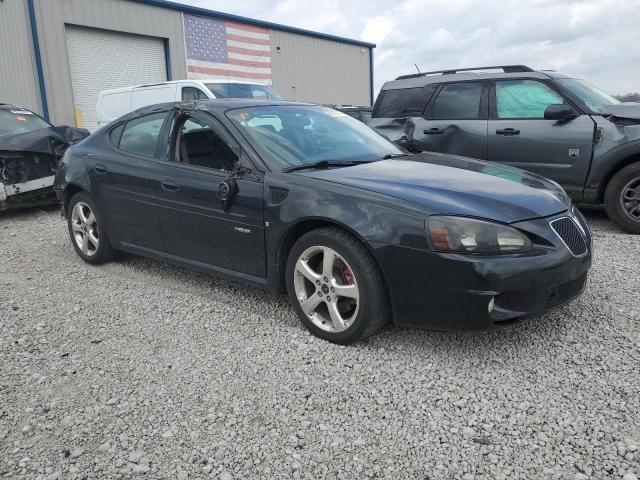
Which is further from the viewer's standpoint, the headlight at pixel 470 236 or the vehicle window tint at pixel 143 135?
the vehicle window tint at pixel 143 135

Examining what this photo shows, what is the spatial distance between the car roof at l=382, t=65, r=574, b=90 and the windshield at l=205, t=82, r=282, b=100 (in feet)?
9.89

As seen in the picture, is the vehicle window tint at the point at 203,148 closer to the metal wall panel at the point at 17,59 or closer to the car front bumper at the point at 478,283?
the car front bumper at the point at 478,283

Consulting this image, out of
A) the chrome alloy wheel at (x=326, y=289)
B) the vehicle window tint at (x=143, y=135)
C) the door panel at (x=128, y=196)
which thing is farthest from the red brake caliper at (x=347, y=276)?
the vehicle window tint at (x=143, y=135)

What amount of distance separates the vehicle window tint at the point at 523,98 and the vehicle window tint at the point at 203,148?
3.98m

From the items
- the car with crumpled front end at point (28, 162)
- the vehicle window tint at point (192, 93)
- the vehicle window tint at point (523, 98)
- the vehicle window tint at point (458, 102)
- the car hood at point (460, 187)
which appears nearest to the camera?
the car hood at point (460, 187)

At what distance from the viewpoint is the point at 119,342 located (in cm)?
348

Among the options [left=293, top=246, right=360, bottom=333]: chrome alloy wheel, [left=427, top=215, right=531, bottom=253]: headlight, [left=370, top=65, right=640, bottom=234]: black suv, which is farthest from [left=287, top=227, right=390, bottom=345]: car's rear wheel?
[left=370, top=65, right=640, bottom=234]: black suv

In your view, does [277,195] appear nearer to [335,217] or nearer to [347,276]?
[335,217]

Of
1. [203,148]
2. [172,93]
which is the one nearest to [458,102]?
[203,148]

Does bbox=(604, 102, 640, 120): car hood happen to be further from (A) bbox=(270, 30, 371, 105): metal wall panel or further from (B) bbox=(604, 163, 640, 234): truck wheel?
(A) bbox=(270, 30, 371, 105): metal wall panel

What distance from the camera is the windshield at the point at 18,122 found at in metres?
8.09

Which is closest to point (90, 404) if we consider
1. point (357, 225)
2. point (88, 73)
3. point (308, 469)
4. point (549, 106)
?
point (308, 469)

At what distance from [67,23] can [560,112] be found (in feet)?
45.5

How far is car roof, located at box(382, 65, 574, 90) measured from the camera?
652cm
